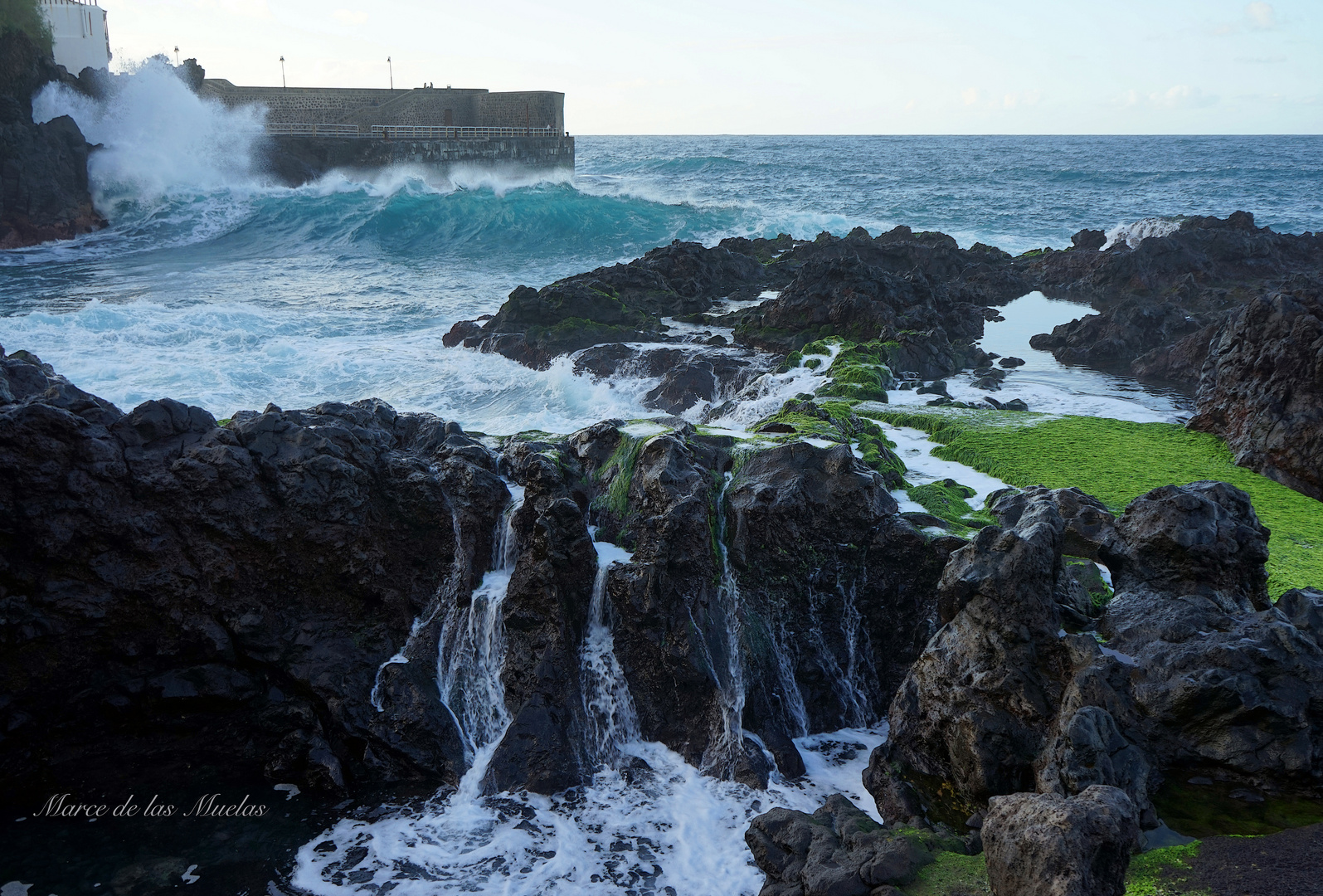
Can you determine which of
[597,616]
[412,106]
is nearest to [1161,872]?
[597,616]

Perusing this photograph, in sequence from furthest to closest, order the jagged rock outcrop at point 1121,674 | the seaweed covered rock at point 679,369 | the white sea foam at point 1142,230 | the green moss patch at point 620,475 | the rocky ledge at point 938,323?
1. the white sea foam at point 1142,230
2. the seaweed covered rock at point 679,369
3. the rocky ledge at point 938,323
4. the green moss patch at point 620,475
5. the jagged rock outcrop at point 1121,674

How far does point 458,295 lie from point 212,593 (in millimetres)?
21486

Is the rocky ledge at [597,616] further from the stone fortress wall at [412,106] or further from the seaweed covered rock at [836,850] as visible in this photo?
the stone fortress wall at [412,106]

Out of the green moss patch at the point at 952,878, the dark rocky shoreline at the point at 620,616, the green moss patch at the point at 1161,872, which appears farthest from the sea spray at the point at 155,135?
the green moss patch at the point at 1161,872

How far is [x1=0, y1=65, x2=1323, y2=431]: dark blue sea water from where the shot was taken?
1803 cm

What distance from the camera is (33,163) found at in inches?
1332

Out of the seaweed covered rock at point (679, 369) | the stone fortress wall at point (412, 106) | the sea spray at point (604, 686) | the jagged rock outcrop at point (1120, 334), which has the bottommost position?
the sea spray at point (604, 686)

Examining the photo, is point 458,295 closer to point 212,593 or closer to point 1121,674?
point 212,593

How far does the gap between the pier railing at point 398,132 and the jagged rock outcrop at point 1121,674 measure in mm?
47524

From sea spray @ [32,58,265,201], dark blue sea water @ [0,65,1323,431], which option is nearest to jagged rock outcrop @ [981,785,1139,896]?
dark blue sea water @ [0,65,1323,431]

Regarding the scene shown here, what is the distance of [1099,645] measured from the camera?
636cm

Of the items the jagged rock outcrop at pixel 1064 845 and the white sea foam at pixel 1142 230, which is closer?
the jagged rock outcrop at pixel 1064 845

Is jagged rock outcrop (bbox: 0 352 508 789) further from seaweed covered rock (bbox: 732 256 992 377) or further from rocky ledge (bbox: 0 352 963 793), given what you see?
seaweed covered rock (bbox: 732 256 992 377)

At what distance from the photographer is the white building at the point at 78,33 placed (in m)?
41.5
